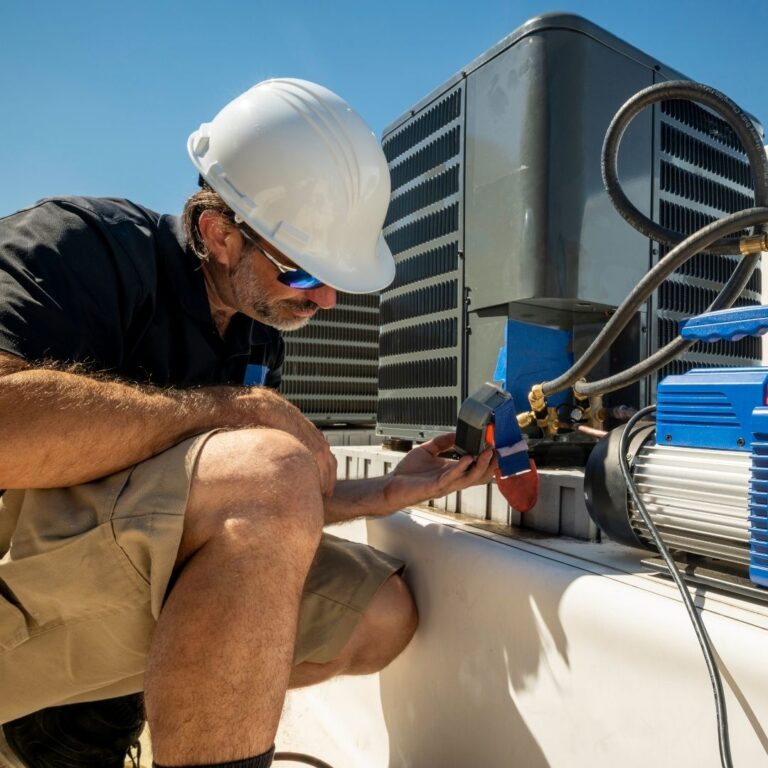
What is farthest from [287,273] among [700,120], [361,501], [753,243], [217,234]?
[700,120]

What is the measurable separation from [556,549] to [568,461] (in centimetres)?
35

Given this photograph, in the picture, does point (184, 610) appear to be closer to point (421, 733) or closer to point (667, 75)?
point (421, 733)

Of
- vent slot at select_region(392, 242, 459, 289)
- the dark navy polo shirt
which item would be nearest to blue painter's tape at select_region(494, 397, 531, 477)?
vent slot at select_region(392, 242, 459, 289)

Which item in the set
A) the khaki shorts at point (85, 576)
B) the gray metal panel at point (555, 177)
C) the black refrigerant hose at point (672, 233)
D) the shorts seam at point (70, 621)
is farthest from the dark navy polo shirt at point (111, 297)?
the black refrigerant hose at point (672, 233)

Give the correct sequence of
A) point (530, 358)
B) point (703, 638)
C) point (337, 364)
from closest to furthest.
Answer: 1. point (703, 638)
2. point (530, 358)
3. point (337, 364)

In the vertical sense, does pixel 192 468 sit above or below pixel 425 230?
below

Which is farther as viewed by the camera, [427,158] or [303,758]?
[427,158]

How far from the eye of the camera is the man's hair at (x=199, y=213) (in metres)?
1.07

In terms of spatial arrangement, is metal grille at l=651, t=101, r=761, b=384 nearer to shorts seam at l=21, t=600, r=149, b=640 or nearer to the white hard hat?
the white hard hat

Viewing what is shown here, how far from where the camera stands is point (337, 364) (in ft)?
7.77

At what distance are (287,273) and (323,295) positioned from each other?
83 mm

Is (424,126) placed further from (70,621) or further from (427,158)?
(70,621)

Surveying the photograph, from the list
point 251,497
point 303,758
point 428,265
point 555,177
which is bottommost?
point 303,758

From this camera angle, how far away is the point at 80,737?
971mm
